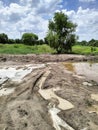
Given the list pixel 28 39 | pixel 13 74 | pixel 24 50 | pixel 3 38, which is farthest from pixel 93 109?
pixel 28 39

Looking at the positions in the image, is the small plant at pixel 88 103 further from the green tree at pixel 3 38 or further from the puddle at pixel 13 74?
the green tree at pixel 3 38

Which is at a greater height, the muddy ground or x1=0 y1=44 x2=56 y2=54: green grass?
the muddy ground

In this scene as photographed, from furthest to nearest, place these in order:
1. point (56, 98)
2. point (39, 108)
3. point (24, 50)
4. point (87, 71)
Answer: point (24, 50)
point (87, 71)
point (56, 98)
point (39, 108)

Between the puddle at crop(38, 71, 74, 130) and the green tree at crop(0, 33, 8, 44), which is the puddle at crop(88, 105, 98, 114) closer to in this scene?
the puddle at crop(38, 71, 74, 130)

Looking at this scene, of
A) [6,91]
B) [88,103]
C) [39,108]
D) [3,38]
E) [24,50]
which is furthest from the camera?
[3,38]

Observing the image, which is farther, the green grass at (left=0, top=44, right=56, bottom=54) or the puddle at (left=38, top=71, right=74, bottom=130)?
the green grass at (left=0, top=44, right=56, bottom=54)

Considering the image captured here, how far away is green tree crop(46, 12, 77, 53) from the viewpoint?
39.2 m

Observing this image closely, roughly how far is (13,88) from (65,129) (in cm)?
576

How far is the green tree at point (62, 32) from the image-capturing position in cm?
3922

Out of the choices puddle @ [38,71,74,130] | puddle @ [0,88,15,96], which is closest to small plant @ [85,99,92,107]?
puddle @ [38,71,74,130]

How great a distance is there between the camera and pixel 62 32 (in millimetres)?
39875

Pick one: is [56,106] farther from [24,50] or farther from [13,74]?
[24,50]

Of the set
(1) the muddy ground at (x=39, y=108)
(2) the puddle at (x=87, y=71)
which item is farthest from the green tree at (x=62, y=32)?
(1) the muddy ground at (x=39, y=108)

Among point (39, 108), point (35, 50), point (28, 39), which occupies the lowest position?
→ point (35, 50)
